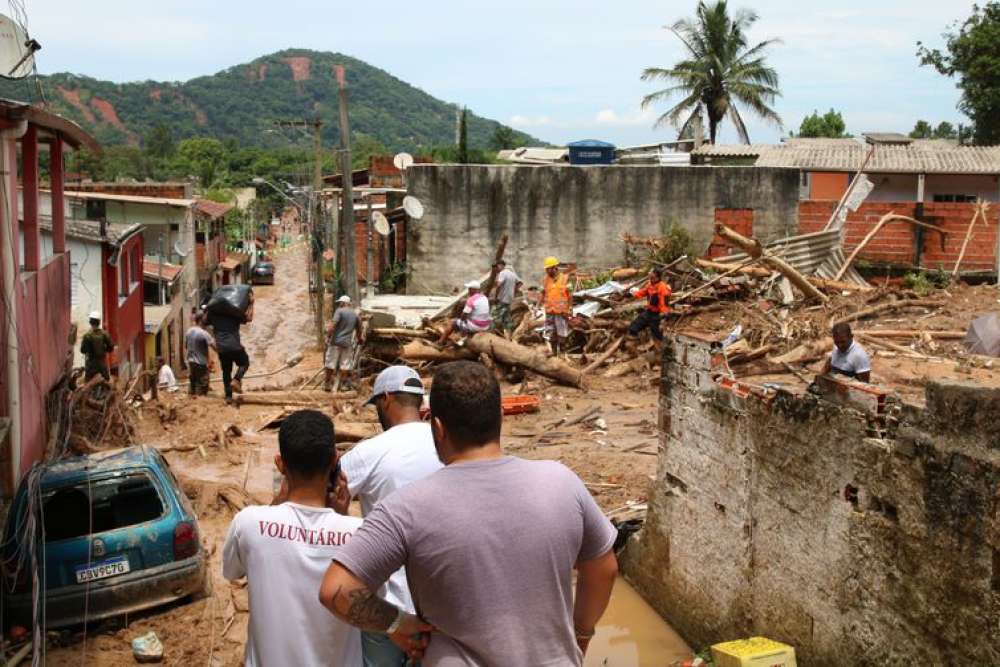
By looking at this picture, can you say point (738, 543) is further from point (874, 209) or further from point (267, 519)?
point (874, 209)

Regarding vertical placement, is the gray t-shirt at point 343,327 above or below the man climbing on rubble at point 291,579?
below

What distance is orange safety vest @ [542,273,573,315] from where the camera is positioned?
17234 mm

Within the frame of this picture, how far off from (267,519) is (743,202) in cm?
2082

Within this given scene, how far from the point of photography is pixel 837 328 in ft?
29.4

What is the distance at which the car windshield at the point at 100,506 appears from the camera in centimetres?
834

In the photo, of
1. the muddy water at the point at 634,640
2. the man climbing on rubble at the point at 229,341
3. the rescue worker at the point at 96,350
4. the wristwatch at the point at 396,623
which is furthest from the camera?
the man climbing on rubble at the point at 229,341

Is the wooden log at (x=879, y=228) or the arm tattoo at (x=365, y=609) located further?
the wooden log at (x=879, y=228)

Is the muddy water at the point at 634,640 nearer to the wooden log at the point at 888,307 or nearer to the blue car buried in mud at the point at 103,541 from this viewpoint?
the blue car buried in mud at the point at 103,541

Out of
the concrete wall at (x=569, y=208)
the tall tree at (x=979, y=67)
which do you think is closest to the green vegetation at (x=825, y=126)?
the tall tree at (x=979, y=67)

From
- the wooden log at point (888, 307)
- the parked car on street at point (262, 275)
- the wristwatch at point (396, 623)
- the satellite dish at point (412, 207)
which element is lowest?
the parked car on street at point (262, 275)

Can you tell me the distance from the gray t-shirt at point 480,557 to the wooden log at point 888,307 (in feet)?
44.1

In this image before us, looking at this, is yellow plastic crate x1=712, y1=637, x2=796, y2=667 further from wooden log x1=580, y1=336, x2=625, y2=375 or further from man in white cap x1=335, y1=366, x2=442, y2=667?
wooden log x1=580, y1=336, x2=625, y2=375

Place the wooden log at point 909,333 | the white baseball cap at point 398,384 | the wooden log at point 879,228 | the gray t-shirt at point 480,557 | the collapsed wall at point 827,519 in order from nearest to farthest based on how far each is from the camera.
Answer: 1. the gray t-shirt at point 480,557
2. the white baseball cap at point 398,384
3. the collapsed wall at point 827,519
4. the wooden log at point 909,333
5. the wooden log at point 879,228

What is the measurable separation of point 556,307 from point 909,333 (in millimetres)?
5493
